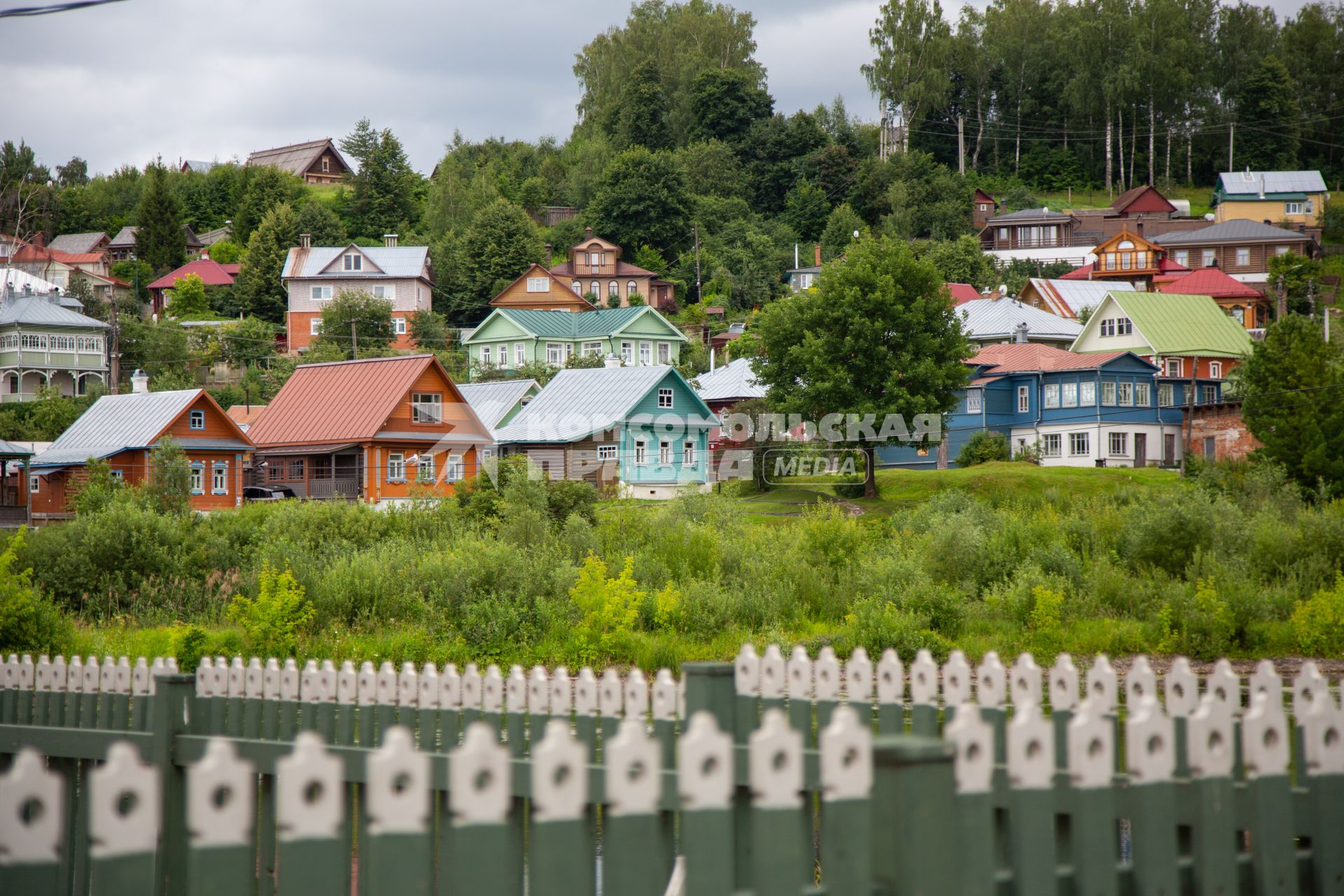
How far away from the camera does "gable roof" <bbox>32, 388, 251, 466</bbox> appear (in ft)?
132

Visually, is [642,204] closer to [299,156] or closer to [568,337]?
[568,337]

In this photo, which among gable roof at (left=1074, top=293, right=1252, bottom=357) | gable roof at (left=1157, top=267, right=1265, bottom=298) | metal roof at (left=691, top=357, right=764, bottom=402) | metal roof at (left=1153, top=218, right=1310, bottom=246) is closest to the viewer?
gable roof at (left=1074, top=293, right=1252, bottom=357)

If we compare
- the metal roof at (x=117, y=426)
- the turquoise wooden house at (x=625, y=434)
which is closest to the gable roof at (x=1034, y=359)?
the turquoise wooden house at (x=625, y=434)

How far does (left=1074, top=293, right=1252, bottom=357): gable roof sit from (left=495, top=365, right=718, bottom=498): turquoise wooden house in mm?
22747

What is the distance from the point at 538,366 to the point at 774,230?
3695 centimetres

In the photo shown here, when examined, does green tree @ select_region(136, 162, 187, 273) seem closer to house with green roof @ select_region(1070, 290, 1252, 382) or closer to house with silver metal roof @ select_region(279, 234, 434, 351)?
house with silver metal roof @ select_region(279, 234, 434, 351)

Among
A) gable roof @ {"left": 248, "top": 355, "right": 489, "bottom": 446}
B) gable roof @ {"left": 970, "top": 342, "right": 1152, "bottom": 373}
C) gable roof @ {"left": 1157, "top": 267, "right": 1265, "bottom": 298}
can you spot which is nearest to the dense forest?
gable roof @ {"left": 1157, "top": 267, "right": 1265, "bottom": 298}

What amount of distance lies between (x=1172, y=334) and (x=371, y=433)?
38869mm

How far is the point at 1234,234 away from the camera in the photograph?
84.1 meters

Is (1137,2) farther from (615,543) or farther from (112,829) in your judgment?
(112,829)

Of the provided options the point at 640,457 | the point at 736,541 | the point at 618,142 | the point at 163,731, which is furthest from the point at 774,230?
the point at 163,731

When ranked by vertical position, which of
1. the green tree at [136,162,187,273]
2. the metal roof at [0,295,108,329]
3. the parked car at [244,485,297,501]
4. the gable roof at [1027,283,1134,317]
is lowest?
the parked car at [244,485,297,501]

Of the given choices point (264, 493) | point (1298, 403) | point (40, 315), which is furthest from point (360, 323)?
point (1298, 403)

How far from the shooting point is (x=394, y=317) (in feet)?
258
